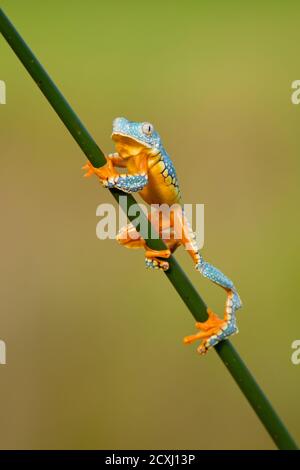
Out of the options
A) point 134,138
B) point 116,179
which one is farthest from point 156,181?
point 116,179

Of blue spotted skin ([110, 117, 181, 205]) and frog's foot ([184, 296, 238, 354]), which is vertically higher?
blue spotted skin ([110, 117, 181, 205])

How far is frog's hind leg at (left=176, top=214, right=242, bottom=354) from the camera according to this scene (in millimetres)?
1256

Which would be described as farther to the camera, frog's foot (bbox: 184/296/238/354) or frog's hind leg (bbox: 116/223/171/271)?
frog's foot (bbox: 184/296/238/354)

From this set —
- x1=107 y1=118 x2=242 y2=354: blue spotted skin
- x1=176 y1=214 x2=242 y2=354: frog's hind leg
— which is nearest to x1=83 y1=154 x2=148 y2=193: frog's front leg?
x1=107 y1=118 x2=242 y2=354: blue spotted skin

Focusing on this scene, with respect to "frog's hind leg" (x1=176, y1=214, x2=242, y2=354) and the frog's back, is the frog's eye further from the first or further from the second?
"frog's hind leg" (x1=176, y1=214, x2=242, y2=354)

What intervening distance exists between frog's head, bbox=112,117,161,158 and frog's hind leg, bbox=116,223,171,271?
0.51 feet

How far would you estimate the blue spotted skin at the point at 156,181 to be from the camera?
1215 mm

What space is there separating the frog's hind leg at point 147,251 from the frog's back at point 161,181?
0.08m

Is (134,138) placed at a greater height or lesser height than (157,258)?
greater

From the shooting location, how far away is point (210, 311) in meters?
1.34

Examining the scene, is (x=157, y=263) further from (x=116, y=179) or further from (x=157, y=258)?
(x=116, y=179)

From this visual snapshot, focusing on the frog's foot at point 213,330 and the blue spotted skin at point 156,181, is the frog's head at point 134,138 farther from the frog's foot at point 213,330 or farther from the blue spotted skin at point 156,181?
the frog's foot at point 213,330

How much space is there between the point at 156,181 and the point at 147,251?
0.18m

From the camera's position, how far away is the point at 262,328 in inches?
127
